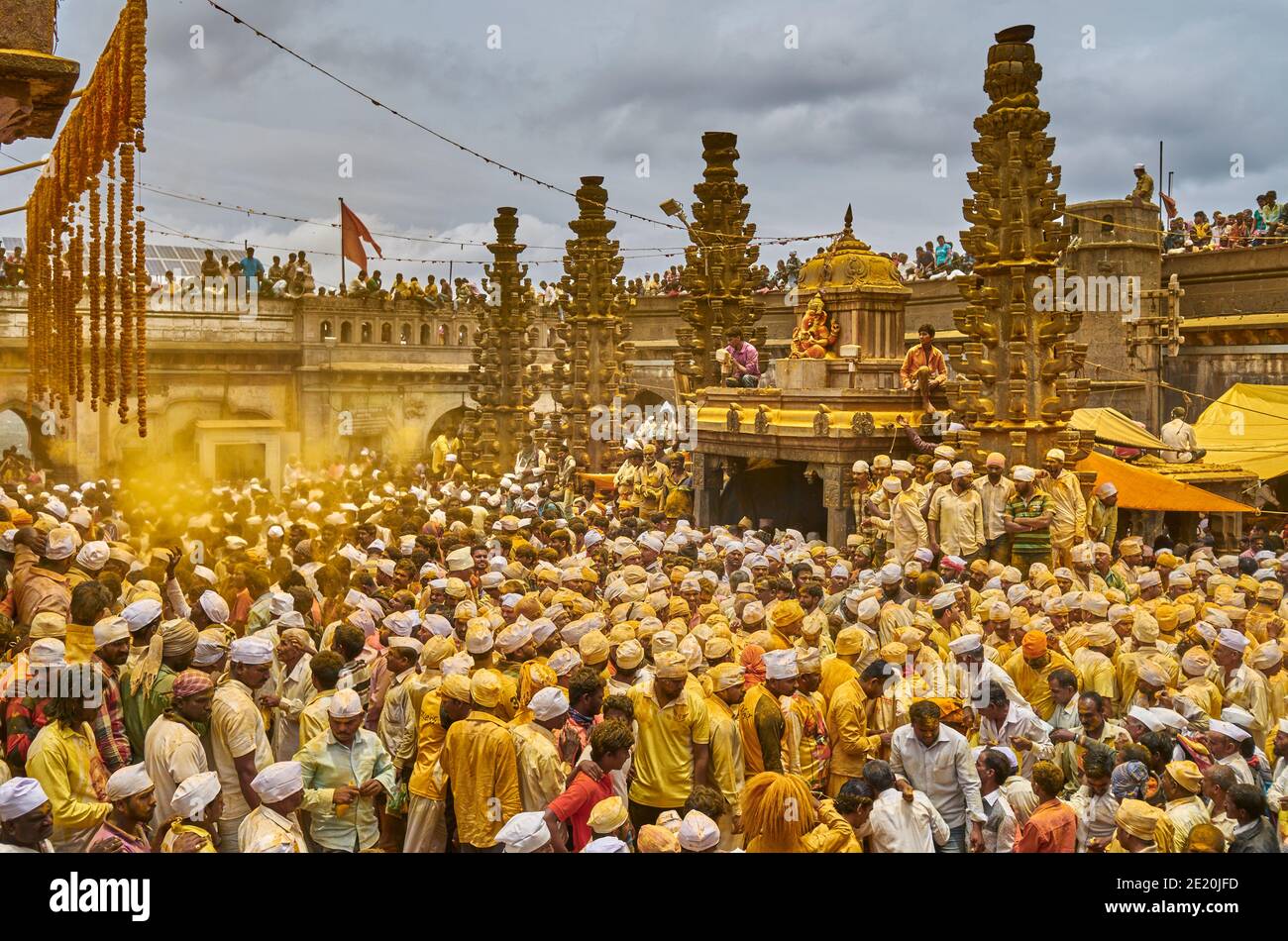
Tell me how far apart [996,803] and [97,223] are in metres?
9.95

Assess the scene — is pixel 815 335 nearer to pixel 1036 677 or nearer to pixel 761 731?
pixel 1036 677

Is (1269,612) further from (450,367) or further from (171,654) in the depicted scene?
(450,367)

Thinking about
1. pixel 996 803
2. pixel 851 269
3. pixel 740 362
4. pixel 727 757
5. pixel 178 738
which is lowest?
pixel 996 803

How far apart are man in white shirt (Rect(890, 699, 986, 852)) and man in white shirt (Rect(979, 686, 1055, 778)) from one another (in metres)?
0.63

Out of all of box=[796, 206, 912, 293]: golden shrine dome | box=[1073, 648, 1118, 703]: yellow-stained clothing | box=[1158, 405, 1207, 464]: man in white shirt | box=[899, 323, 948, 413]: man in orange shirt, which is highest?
box=[796, 206, 912, 293]: golden shrine dome

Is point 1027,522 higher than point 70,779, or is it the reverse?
point 1027,522

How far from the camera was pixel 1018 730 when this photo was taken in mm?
7672

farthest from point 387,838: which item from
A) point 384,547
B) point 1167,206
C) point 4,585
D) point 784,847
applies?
point 1167,206

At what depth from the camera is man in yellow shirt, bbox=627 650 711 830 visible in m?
7.27

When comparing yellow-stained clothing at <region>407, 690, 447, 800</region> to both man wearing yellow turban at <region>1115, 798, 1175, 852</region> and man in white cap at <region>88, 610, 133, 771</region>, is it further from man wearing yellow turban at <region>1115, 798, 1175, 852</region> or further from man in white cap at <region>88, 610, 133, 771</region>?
man wearing yellow turban at <region>1115, 798, 1175, 852</region>

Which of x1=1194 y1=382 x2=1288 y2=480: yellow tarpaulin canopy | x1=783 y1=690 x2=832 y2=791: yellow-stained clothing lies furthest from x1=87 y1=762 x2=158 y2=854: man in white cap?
x1=1194 y1=382 x2=1288 y2=480: yellow tarpaulin canopy

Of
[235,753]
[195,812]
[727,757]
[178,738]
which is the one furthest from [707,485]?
[195,812]

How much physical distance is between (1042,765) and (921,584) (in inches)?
181

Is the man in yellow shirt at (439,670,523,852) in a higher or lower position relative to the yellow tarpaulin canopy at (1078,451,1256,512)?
lower
